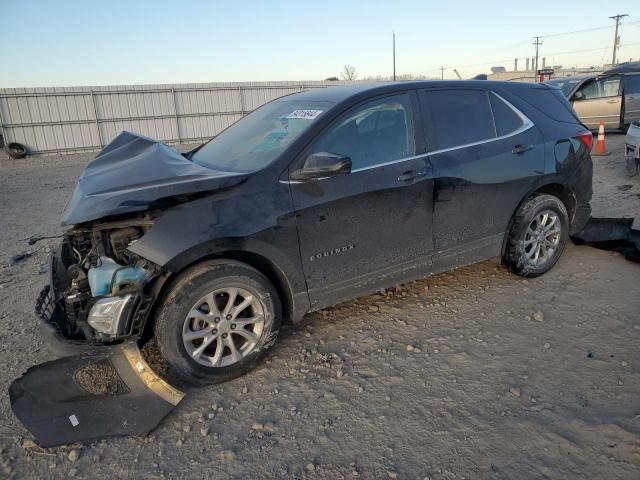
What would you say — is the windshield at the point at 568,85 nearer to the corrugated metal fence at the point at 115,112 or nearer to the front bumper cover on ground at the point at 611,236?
the front bumper cover on ground at the point at 611,236

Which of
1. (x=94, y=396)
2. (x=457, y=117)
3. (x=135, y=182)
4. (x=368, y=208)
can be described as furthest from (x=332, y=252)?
(x=94, y=396)

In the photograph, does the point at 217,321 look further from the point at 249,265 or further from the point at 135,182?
the point at 135,182

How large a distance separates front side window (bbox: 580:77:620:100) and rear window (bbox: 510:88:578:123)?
1106 cm

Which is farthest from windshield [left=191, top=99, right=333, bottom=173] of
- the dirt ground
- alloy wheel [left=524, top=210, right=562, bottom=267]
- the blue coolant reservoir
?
alloy wheel [left=524, top=210, right=562, bottom=267]

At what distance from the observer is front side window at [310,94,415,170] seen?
328 centimetres

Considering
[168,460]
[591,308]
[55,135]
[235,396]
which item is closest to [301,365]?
[235,396]

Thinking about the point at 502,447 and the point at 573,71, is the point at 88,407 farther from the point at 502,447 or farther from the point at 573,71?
the point at 573,71

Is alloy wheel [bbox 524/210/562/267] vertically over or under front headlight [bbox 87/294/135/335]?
under

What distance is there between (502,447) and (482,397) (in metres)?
0.41

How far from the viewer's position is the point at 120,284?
8.87ft

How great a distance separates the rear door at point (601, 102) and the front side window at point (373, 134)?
40.3 feet

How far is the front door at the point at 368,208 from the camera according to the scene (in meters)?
3.15

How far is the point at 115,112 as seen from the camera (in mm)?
20297

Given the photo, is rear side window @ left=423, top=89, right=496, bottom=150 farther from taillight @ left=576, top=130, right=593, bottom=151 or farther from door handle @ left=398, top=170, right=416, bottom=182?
taillight @ left=576, top=130, right=593, bottom=151
